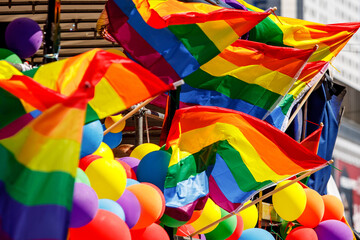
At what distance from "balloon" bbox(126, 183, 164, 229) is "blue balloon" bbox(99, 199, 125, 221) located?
1.20ft

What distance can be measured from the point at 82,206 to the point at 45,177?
816 millimetres

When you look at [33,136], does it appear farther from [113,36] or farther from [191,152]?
[113,36]

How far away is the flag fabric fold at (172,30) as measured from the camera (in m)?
8.14

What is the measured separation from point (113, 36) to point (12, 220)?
13.6ft

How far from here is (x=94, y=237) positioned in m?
5.66

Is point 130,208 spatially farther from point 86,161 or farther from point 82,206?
point 82,206

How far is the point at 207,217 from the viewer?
795cm

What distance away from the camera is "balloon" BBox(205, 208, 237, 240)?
8.23 metres

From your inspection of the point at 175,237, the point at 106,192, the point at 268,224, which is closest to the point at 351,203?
the point at 268,224

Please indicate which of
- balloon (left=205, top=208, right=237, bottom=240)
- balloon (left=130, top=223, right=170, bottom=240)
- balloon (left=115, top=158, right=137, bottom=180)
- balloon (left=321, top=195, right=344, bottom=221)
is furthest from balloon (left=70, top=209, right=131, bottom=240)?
balloon (left=321, top=195, right=344, bottom=221)

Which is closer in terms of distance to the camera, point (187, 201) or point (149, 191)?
point (149, 191)

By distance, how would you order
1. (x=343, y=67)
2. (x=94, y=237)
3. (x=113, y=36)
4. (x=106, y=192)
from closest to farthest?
(x=94, y=237), (x=106, y=192), (x=113, y=36), (x=343, y=67)

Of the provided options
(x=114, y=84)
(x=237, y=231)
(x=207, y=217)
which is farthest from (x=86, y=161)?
(x=237, y=231)

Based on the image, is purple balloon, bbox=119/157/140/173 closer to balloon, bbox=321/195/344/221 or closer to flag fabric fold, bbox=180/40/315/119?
flag fabric fold, bbox=180/40/315/119
